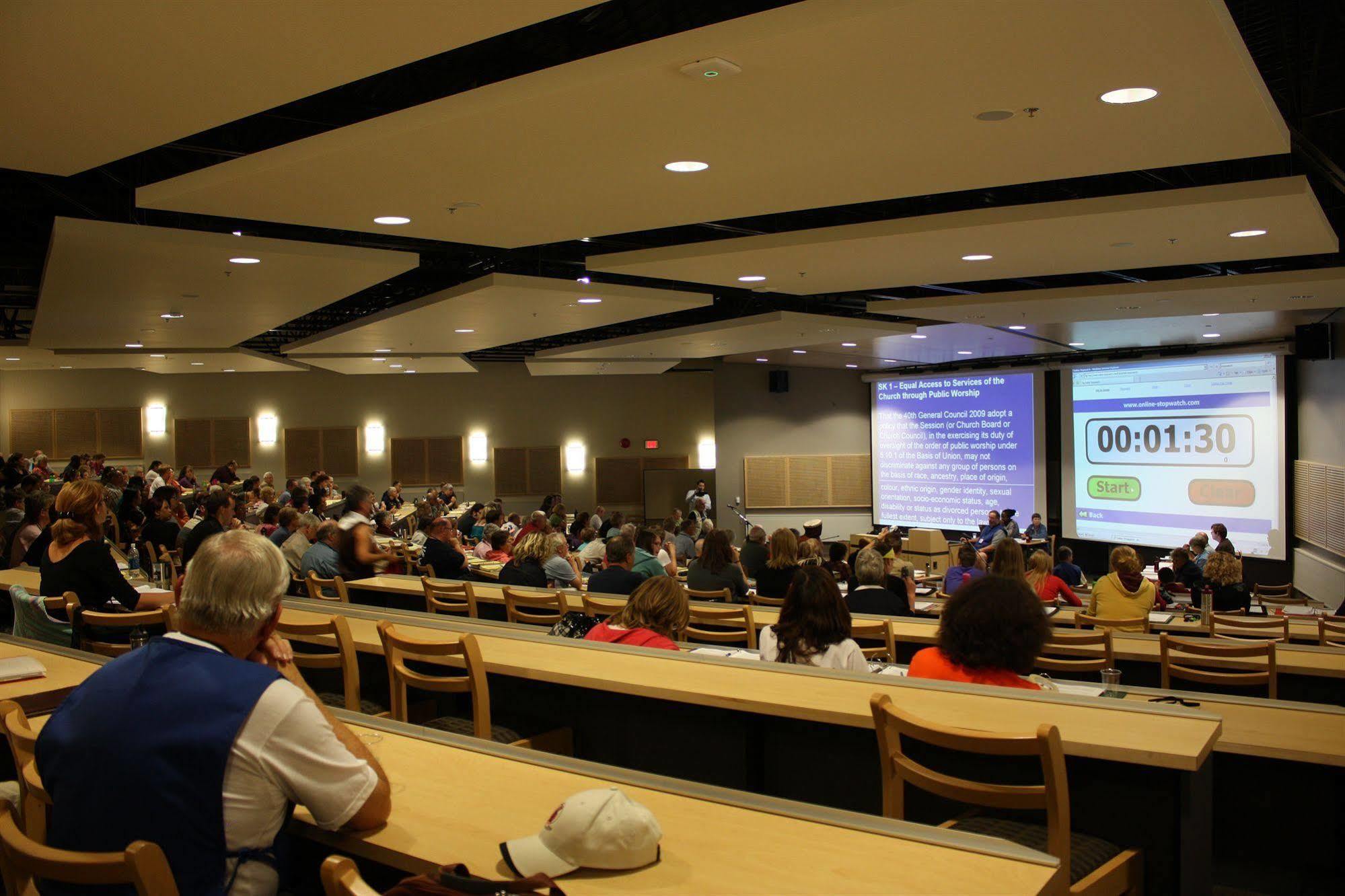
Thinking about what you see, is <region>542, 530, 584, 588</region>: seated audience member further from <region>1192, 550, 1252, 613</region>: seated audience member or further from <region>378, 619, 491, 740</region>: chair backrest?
<region>1192, 550, 1252, 613</region>: seated audience member

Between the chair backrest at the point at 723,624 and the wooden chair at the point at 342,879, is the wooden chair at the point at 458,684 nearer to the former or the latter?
the chair backrest at the point at 723,624

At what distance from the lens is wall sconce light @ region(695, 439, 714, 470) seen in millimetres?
21219

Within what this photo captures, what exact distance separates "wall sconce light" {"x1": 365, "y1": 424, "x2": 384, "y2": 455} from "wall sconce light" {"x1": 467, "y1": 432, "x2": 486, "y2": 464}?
1.68 m

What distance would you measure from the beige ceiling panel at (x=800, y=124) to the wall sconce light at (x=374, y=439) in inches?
549

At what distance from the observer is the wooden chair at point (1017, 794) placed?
216 cm

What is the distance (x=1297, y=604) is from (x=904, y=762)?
30.9 feet

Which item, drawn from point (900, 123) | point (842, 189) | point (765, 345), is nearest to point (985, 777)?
point (900, 123)

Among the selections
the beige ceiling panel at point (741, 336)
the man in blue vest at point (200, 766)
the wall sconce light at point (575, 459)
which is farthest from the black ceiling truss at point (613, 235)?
the wall sconce light at point (575, 459)

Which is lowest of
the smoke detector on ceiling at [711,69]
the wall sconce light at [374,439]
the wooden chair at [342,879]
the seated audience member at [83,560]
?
the wooden chair at [342,879]

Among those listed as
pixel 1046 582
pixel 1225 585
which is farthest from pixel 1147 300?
pixel 1046 582

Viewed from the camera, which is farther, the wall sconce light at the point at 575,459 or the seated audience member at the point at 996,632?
the wall sconce light at the point at 575,459

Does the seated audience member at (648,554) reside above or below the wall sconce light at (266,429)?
below

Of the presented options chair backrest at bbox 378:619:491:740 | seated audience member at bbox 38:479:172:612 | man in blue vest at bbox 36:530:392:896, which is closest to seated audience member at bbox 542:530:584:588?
seated audience member at bbox 38:479:172:612

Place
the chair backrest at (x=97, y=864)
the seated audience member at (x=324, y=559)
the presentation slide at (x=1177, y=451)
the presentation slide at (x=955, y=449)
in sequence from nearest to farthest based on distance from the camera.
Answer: the chair backrest at (x=97, y=864), the seated audience member at (x=324, y=559), the presentation slide at (x=1177, y=451), the presentation slide at (x=955, y=449)
